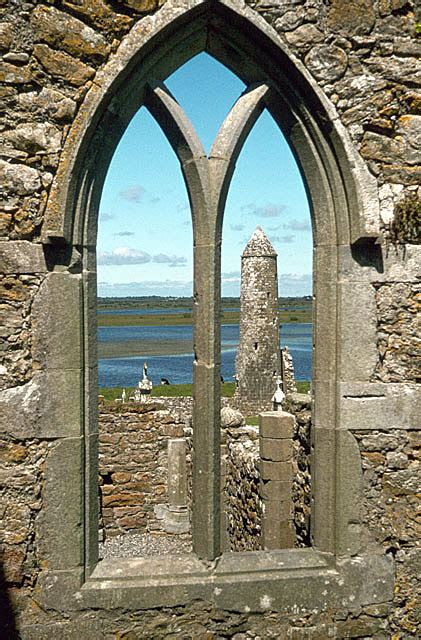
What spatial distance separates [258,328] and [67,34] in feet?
66.5

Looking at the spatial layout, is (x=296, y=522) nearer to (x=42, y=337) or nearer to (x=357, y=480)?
(x=357, y=480)

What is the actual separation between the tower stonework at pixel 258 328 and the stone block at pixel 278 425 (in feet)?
57.3

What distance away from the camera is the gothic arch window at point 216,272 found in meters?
3.04

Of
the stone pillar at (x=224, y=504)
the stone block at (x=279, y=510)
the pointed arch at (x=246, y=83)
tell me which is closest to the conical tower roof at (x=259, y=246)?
the stone pillar at (x=224, y=504)

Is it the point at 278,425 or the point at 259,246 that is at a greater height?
the point at 259,246

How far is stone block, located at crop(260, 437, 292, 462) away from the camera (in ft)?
16.8

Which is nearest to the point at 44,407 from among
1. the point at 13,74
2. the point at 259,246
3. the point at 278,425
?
the point at 13,74

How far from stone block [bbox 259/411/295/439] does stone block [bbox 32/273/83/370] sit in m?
2.62

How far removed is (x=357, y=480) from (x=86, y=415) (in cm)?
160

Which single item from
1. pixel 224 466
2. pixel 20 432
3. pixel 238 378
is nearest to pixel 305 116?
pixel 20 432

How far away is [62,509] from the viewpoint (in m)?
3.04

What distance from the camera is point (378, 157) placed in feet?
10.3

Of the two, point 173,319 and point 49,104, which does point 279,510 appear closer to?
point 49,104

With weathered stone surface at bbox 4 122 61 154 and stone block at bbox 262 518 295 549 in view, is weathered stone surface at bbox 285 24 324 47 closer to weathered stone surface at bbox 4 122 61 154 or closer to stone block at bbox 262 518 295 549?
weathered stone surface at bbox 4 122 61 154
